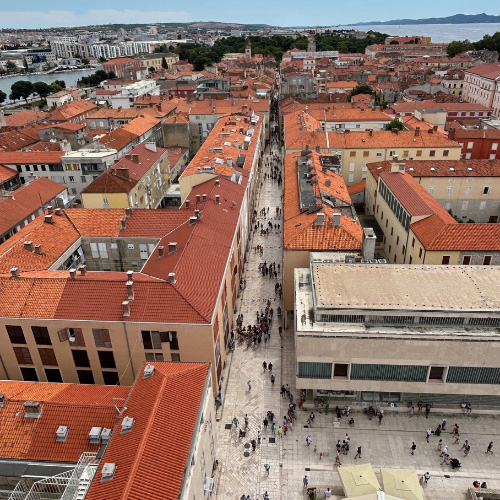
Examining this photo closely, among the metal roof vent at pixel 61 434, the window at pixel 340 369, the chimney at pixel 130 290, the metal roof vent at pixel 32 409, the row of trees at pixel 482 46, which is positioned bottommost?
the window at pixel 340 369

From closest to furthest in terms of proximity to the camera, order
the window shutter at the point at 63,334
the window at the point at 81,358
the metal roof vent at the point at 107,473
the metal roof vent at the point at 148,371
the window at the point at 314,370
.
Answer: the metal roof vent at the point at 107,473
the metal roof vent at the point at 148,371
the window at the point at 314,370
the window shutter at the point at 63,334
the window at the point at 81,358

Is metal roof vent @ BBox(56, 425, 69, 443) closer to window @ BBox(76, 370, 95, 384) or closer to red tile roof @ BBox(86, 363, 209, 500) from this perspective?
red tile roof @ BBox(86, 363, 209, 500)

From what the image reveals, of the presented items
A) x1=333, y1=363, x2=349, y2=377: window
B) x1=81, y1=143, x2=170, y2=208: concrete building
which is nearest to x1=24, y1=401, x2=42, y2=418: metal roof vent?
x1=333, y1=363, x2=349, y2=377: window

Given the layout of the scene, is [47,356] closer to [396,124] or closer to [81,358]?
[81,358]

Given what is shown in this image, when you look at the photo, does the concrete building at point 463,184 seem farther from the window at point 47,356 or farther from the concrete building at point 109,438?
the window at point 47,356

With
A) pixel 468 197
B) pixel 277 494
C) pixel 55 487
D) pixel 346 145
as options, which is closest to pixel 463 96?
pixel 346 145

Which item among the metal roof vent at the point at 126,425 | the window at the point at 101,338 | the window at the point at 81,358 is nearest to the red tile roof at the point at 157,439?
the metal roof vent at the point at 126,425
